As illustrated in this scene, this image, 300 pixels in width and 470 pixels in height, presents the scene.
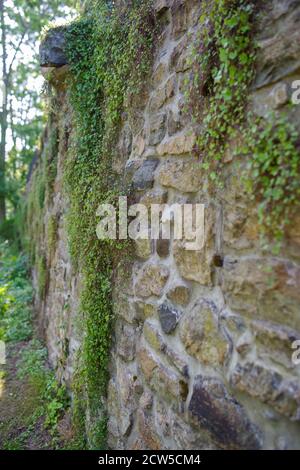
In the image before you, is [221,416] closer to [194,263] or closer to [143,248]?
[194,263]

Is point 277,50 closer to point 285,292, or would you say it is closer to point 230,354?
point 285,292

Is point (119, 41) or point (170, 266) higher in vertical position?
point (119, 41)

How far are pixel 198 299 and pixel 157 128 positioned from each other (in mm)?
931

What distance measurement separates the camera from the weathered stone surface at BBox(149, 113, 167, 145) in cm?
196

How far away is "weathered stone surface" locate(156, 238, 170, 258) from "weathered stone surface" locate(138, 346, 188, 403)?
0.51 meters

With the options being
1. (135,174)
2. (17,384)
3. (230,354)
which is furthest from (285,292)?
(17,384)

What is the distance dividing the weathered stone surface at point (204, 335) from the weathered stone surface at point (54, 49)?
2.46 m

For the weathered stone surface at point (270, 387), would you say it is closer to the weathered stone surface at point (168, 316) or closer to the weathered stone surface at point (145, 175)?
the weathered stone surface at point (168, 316)

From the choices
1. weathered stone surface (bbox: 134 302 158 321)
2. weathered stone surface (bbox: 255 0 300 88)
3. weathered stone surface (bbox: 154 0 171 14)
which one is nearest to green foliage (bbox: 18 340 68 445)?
weathered stone surface (bbox: 134 302 158 321)

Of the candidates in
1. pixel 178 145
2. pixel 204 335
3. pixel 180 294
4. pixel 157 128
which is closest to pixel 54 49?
pixel 157 128

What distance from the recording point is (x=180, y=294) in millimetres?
1755

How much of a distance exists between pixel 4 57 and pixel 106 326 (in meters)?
14.4

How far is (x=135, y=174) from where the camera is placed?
220cm

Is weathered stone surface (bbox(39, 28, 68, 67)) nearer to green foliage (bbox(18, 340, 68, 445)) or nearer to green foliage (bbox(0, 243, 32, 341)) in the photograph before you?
green foliage (bbox(0, 243, 32, 341))
